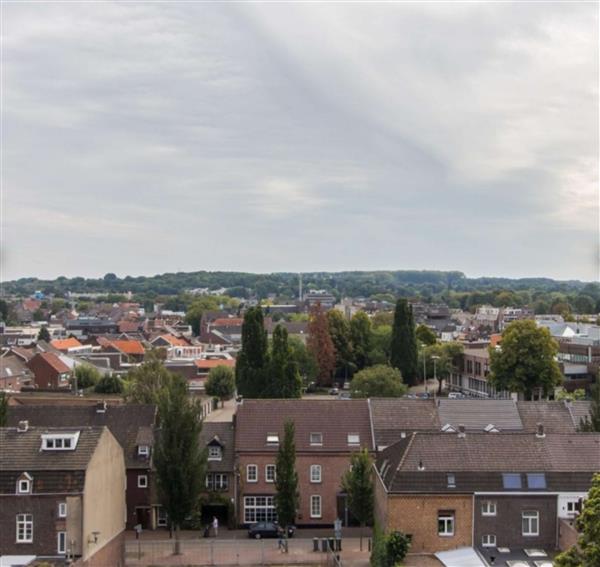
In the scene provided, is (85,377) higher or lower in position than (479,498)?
lower

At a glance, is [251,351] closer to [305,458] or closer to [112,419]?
[112,419]

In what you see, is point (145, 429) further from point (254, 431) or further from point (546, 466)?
point (546, 466)

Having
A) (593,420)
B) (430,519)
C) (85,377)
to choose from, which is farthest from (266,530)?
(85,377)

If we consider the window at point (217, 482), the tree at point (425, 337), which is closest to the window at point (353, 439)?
the window at point (217, 482)

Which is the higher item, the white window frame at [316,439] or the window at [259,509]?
the white window frame at [316,439]

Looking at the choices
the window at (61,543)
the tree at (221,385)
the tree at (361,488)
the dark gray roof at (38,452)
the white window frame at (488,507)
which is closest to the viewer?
the window at (61,543)

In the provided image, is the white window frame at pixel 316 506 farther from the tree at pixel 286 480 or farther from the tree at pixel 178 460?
the tree at pixel 178 460
